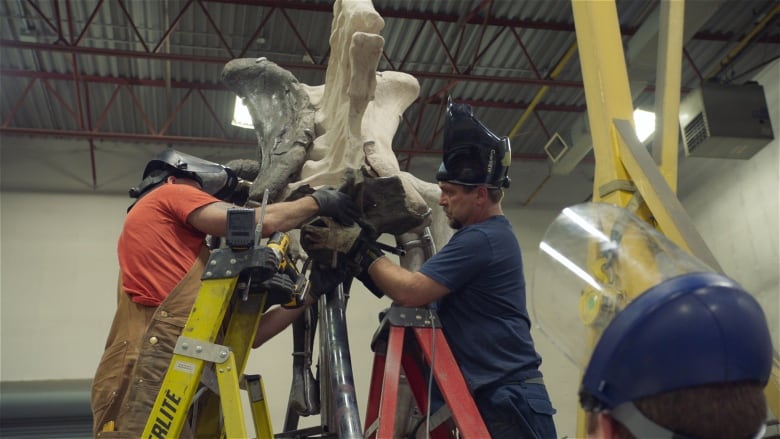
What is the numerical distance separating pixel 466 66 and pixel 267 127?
700cm

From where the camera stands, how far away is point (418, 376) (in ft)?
10.5

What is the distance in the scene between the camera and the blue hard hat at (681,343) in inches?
47.4

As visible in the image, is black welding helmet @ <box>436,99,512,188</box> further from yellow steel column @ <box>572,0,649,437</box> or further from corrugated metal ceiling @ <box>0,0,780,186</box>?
corrugated metal ceiling @ <box>0,0,780,186</box>

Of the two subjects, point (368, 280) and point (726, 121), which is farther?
point (726, 121)

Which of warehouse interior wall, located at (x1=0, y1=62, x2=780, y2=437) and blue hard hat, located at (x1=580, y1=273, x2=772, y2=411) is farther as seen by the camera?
warehouse interior wall, located at (x1=0, y1=62, x2=780, y2=437)

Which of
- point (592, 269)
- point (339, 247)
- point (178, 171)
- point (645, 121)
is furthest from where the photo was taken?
point (645, 121)

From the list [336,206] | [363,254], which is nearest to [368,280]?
[363,254]

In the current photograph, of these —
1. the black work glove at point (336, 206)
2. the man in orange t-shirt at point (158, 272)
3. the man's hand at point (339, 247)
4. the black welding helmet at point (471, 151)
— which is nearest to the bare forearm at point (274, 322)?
the man in orange t-shirt at point (158, 272)

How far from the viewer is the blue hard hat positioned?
3.95 ft

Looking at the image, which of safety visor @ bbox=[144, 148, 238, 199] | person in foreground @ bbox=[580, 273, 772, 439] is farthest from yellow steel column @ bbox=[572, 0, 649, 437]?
person in foreground @ bbox=[580, 273, 772, 439]

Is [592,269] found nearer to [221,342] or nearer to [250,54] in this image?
[221,342]

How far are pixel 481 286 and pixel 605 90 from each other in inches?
75.5

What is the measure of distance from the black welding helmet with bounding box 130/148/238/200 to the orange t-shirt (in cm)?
25

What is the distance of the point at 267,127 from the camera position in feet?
13.9
